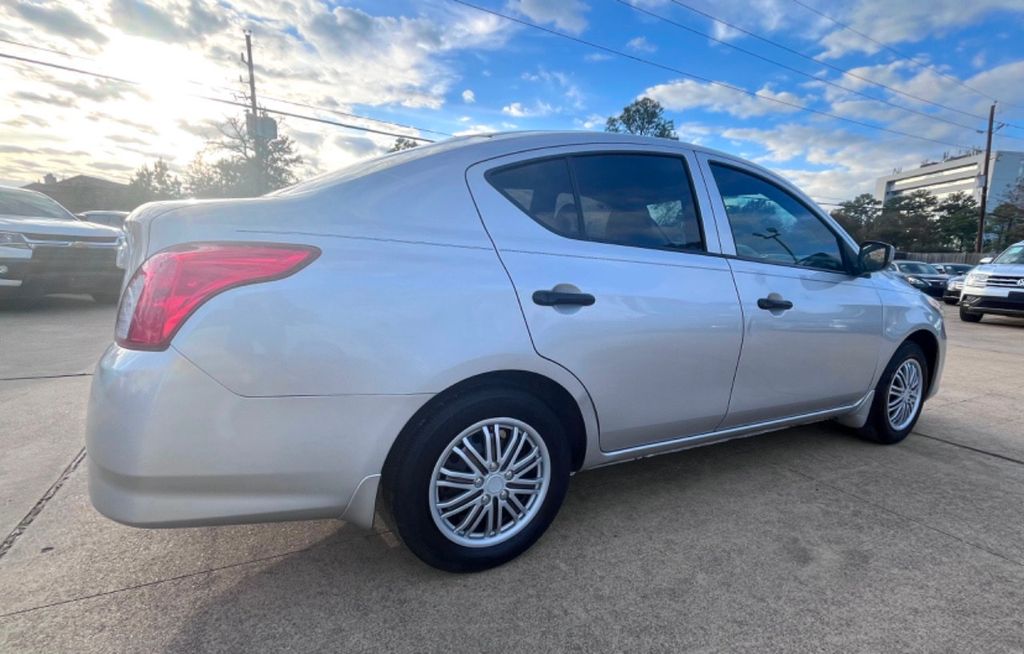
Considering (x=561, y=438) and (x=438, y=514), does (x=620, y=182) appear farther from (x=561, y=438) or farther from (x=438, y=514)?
(x=438, y=514)

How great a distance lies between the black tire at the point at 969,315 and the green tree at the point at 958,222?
5622cm

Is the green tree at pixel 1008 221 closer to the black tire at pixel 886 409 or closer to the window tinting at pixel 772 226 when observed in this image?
the black tire at pixel 886 409

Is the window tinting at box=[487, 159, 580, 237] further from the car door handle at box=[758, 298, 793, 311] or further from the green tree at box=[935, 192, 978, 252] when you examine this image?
the green tree at box=[935, 192, 978, 252]

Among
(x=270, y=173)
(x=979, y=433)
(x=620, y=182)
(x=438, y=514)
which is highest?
(x=270, y=173)

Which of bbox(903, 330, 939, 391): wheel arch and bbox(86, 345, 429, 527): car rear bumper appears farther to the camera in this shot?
bbox(903, 330, 939, 391): wheel arch

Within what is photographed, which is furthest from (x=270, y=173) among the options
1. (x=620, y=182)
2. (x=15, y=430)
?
(x=620, y=182)

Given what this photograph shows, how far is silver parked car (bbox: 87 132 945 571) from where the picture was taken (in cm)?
162

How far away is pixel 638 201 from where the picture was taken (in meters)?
2.50

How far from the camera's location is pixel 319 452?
68.4 inches

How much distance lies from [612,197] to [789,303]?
1.08 m

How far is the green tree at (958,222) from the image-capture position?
55.9 m

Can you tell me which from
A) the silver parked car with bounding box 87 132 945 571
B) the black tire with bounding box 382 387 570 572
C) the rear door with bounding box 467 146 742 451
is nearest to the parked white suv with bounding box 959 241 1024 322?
the silver parked car with bounding box 87 132 945 571

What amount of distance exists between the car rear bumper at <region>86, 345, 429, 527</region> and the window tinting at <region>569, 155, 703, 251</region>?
1103 mm

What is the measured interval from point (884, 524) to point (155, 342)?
2949 mm
